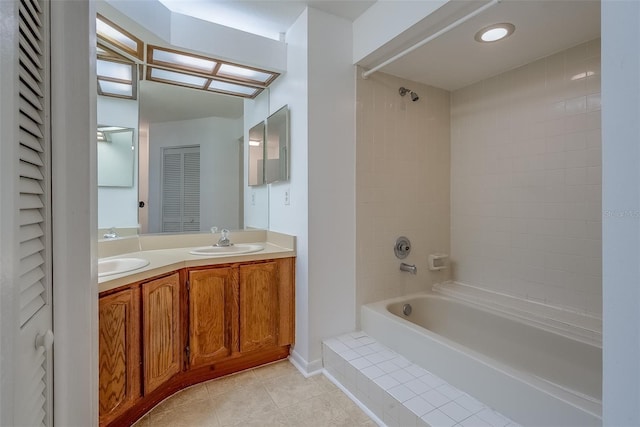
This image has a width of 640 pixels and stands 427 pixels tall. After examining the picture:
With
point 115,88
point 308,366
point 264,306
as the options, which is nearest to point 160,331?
point 264,306

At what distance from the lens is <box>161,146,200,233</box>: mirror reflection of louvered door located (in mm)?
2367

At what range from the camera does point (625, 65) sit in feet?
1.35

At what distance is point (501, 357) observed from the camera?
82.7 inches

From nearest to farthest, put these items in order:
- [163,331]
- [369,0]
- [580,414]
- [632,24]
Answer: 1. [632,24]
2. [580,414]
3. [163,331]
4. [369,0]

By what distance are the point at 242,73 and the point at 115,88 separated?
2.86 feet

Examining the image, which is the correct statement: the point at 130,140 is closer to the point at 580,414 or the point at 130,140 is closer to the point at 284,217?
the point at 284,217

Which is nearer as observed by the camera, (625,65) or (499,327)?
(625,65)

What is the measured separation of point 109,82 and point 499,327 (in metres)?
3.14

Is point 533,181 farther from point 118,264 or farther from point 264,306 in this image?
point 118,264

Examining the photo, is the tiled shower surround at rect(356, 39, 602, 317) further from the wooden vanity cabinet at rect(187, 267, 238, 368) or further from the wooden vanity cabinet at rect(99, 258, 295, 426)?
the wooden vanity cabinet at rect(187, 267, 238, 368)

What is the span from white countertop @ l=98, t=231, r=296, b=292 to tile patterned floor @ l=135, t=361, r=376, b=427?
→ 31.3 inches

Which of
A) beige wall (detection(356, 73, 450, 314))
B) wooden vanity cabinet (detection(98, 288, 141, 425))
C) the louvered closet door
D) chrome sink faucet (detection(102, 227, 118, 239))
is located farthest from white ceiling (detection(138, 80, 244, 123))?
the louvered closet door

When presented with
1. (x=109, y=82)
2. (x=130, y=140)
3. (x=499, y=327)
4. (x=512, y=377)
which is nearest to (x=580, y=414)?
(x=512, y=377)

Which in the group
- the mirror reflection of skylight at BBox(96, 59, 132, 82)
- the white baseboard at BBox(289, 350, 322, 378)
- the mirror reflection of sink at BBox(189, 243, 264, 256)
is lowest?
the white baseboard at BBox(289, 350, 322, 378)
